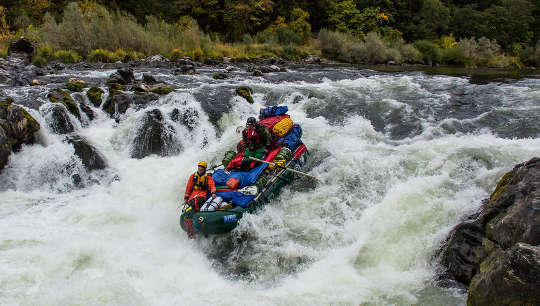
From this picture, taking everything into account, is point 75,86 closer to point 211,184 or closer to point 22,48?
point 211,184

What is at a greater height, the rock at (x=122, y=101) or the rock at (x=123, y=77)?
the rock at (x=123, y=77)

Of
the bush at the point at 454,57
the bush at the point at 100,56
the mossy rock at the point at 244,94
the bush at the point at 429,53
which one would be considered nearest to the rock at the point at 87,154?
the mossy rock at the point at 244,94

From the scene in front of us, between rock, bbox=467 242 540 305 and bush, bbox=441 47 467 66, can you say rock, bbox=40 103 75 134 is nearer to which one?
rock, bbox=467 242 540 305

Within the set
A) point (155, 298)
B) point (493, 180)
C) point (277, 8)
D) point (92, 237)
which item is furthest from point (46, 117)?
point (277, 8)

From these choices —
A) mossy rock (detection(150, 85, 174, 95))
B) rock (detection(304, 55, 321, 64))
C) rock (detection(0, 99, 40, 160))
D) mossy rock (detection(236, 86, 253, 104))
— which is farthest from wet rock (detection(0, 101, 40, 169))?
rock (detection(304, 55, 321, 64))

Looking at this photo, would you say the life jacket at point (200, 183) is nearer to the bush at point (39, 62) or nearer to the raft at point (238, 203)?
the raft at point (238, 203)

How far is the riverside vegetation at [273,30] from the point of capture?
18578 millimetres

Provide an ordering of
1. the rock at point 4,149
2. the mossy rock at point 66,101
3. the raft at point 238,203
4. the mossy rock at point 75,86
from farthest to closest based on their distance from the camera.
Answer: the mossy rock at point 75,86
the mossy rock at point 66,101
the rock at point 4,149
the raft at point 238,203

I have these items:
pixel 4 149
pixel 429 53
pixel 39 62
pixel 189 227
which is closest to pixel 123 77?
pixel 4 149

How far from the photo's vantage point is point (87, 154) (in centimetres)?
797

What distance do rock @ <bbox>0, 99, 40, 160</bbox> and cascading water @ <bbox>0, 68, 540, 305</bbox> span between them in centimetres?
21

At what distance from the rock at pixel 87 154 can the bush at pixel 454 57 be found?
24.9 m

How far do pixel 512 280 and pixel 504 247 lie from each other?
934 mm

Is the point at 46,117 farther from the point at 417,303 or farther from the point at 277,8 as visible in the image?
the point at 277,8
